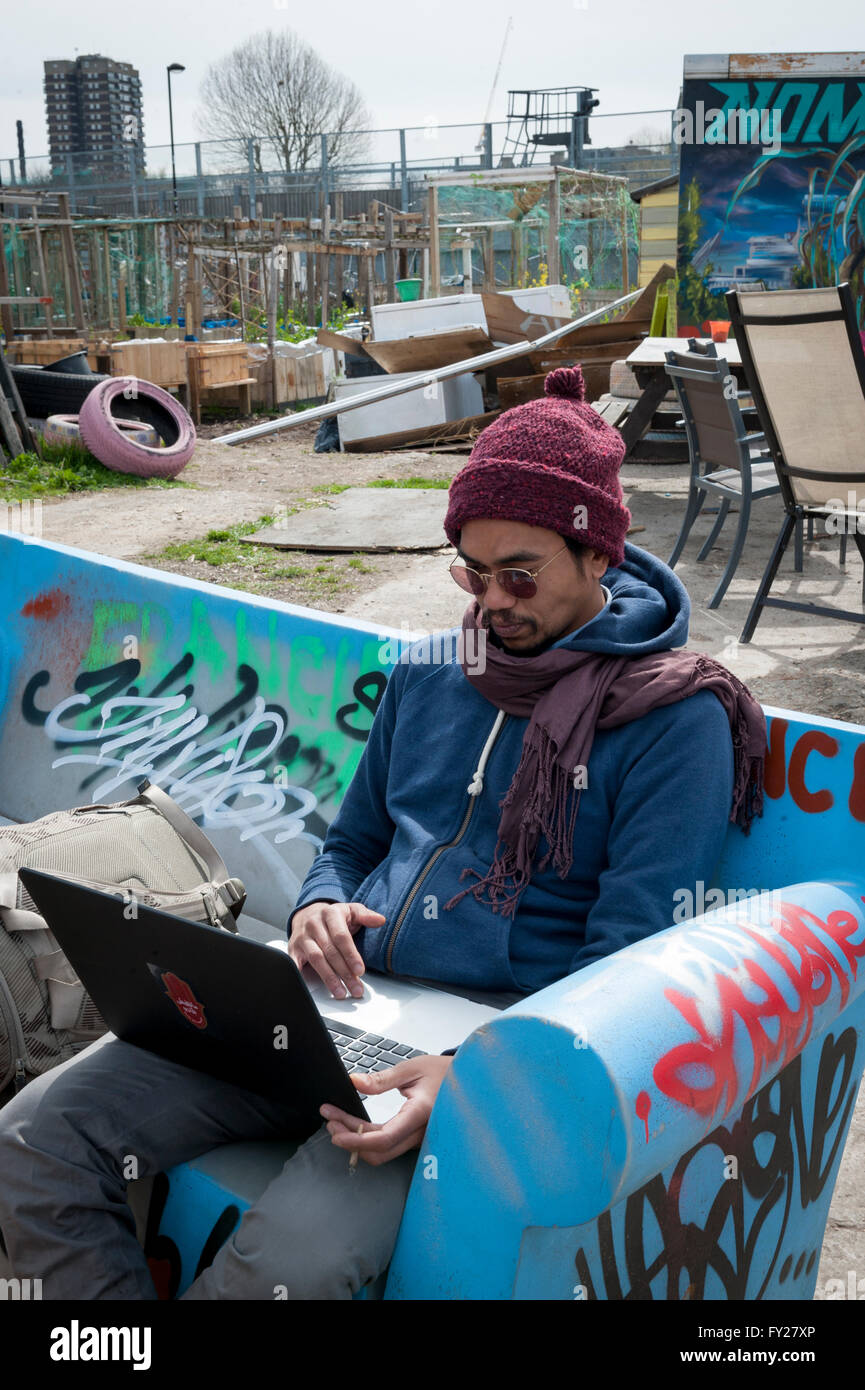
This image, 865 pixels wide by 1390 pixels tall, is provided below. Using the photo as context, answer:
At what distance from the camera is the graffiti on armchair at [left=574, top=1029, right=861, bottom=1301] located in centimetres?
155

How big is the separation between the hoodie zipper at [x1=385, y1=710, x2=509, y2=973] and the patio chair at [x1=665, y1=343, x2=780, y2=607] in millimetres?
4349

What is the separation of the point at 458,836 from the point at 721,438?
4.74m

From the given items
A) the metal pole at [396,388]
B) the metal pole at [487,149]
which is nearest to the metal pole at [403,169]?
the metal pole at [487,149]

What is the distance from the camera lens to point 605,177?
21.4 m

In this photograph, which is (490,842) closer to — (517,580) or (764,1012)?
(517,580)

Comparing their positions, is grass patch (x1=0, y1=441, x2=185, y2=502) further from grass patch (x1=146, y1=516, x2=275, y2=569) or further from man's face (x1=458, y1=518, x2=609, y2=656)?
man's face (x1=458, y1=518, x2=609, y2=656)

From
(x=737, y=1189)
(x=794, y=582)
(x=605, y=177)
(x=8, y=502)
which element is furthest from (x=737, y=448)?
(x=605, y=177)

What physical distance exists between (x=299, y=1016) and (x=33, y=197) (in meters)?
15.8

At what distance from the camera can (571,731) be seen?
1910 mm

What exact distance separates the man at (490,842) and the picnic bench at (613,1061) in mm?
96

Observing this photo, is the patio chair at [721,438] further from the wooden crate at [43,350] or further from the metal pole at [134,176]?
the metal pole at [134,176]

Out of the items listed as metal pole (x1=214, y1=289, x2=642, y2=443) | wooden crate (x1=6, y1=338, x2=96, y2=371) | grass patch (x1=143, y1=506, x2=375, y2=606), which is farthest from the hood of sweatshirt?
wooden crate (x1=6, y1=338, x2=96, y2=371)

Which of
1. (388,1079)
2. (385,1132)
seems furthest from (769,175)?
(385,1132)

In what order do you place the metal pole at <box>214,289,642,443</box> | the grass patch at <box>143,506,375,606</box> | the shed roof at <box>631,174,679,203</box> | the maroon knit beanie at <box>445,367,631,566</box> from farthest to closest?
the shed roof at <box>631,174,679,203</box>
the metal pole at <box>214,289,642,443</box>
the grass patch at <box>143,506,375,606</box>
the maroon knit beanie at <box>445,367,631,566</box>
